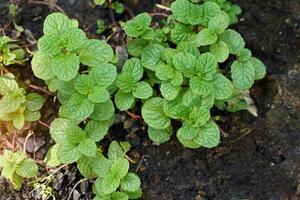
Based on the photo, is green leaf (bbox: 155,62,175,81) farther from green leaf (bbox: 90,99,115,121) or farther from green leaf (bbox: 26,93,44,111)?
green leaf (bbox: 26,93,44,111)

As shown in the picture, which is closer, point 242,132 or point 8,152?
point 8,152

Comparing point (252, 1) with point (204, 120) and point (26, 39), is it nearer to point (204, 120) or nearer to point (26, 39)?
point (204, 120)

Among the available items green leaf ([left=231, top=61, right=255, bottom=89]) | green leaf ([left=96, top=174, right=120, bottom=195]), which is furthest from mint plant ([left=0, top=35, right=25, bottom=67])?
green leaf ([left=231, top=61, right=255, bottom=89])

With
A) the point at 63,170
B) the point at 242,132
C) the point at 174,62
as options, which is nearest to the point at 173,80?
the point at 174,62

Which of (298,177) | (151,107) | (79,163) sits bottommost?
(298,177)

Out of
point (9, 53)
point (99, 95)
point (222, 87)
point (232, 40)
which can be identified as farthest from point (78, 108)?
point (232, 40)

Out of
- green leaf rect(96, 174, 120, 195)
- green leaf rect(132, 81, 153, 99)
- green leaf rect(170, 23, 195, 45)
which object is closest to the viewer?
green leaf rect(96, 174, 120, 195)
